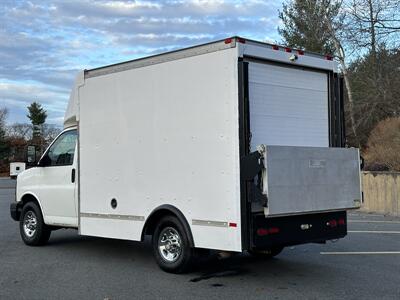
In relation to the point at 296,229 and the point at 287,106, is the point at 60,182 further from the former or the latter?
the point at 296,229

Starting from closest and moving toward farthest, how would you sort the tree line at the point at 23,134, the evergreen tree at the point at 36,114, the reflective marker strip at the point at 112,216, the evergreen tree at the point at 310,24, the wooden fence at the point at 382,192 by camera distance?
the reflective marker strip at the point at 112,216 → the wooden fence at the point at 382,192 → the evergreen tree at the point at 310,24 → the tree line at the point at 23,134 → the evergreen tree at the point at 36,114

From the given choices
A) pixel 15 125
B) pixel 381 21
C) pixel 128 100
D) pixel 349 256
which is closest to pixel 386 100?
pixel 381 21

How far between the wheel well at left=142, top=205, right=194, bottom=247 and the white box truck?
0.02m

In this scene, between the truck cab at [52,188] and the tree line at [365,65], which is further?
the tree line at [365,65]

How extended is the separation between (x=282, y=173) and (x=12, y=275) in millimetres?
4167

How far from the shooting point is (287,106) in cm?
801

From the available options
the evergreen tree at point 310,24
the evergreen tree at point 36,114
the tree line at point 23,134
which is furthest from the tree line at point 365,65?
the evergreen tree at point 36,114

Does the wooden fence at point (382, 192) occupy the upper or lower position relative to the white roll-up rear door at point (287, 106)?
lower

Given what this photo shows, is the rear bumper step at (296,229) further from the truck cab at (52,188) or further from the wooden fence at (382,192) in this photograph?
the wooden fence at (382,192)

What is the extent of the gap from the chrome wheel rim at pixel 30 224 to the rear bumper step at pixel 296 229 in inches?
208

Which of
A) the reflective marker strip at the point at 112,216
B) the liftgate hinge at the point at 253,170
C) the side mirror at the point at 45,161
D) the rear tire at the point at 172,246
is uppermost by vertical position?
the side mirror at the point at 45,161

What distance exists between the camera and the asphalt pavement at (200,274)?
697cm

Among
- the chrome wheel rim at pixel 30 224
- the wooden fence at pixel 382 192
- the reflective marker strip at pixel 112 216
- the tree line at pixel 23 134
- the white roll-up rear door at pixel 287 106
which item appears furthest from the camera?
the tree line at pixel 23 134

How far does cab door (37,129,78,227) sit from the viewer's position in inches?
385
